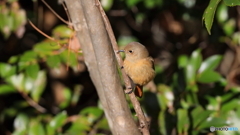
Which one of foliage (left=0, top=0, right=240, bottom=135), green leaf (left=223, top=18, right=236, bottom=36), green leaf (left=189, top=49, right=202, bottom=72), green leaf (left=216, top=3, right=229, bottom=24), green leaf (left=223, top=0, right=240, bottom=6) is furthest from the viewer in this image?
green leaf (left=223, top=18, right=236, bottom=36)

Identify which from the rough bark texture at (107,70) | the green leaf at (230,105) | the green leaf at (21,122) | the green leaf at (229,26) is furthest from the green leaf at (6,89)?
the green leaf at (229,26)

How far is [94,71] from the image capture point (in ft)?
8.17

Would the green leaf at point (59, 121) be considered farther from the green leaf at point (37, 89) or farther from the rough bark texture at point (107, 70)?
the rough bark texture at point (107, 70)

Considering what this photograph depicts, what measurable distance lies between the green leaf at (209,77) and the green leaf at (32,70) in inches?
51.7

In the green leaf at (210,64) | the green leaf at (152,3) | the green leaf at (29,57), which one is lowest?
the green leaf at (210,64)

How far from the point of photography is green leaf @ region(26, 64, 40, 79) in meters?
3.07

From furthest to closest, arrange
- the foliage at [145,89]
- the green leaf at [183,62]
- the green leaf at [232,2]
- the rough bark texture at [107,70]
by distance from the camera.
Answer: the green leaf at [183,62] → the foliage at [145,89] → the rough bark texture at [107,70] → the green leaf at [232,2]

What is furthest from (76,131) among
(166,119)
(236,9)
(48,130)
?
(236,9)

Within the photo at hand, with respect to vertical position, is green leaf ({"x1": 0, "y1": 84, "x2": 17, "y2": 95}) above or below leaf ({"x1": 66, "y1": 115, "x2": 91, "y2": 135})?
above

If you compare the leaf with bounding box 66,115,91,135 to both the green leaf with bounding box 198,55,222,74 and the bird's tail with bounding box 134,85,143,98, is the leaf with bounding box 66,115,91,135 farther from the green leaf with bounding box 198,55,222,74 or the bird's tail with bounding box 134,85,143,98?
the green leaf with bounding box 198,55,222,74

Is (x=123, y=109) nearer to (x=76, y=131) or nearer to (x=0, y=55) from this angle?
(x=76, y=131)

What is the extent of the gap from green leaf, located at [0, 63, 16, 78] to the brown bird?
2.92 feet

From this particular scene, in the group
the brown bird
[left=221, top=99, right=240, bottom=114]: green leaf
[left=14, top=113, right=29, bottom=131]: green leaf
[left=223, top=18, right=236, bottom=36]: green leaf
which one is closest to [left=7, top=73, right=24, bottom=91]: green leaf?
[left=14, top=113, right=29, bottom=131]: green leaf

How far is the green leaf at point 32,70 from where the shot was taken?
3.07 meters
